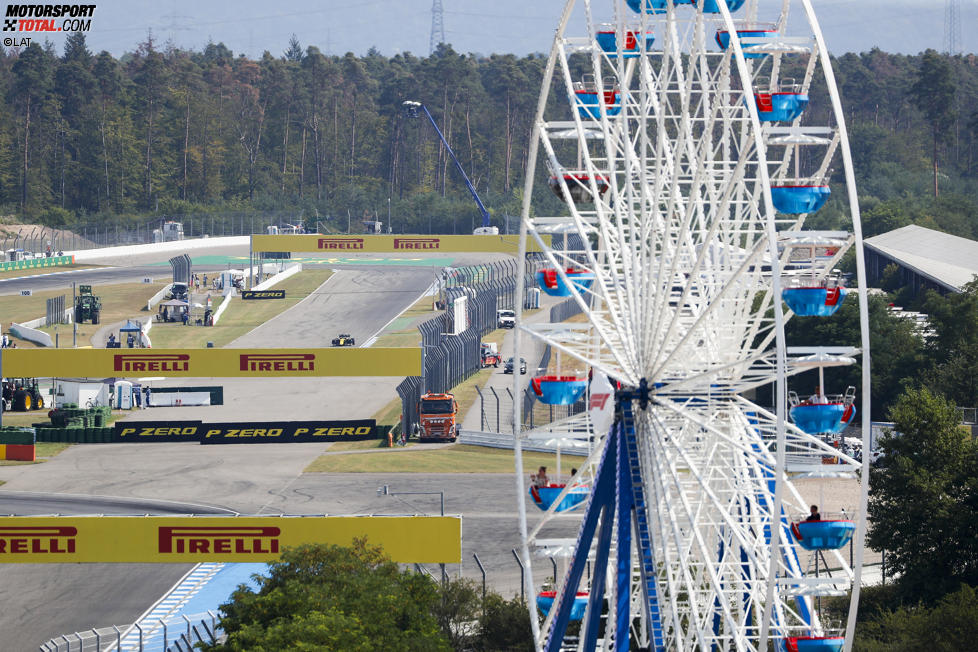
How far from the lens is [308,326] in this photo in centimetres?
11294

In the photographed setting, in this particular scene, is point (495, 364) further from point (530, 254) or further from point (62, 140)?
point (62, 140)

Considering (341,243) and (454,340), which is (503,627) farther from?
(341,243)

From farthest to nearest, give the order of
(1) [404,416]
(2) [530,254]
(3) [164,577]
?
(2) [530,254], (1) [404,416], (3) [164,577]

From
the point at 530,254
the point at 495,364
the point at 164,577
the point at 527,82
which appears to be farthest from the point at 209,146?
the point at 164,577

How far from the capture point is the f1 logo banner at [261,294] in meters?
123

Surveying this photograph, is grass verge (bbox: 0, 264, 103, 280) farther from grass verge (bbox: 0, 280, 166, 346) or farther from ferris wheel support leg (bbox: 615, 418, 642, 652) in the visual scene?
ferris wheel support leg (bbox: 615, 418, 642, 652)

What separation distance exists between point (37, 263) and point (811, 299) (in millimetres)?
112565

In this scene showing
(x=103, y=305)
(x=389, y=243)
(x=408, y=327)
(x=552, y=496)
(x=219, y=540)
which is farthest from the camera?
(x=389, y=243)

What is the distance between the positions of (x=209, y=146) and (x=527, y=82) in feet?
130

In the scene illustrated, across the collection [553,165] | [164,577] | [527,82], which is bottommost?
[164,577]

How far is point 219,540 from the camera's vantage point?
159ft

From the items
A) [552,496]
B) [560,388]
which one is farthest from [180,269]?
[552,496]

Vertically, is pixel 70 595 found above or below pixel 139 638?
below

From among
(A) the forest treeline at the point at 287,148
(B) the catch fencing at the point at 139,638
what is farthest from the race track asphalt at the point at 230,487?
(A) the forest treeline at the point at 287,148
